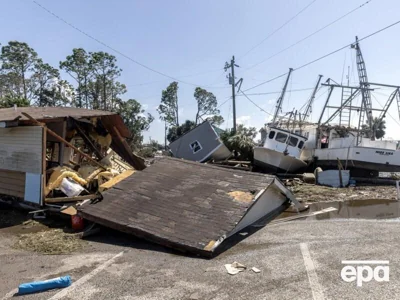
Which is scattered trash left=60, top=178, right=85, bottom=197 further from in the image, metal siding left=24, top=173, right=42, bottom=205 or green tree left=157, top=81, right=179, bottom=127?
green tree left=157, top=81, right=179, bottom=127

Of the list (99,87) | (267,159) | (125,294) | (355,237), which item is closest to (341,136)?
(267,159)

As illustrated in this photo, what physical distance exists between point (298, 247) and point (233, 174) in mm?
3688

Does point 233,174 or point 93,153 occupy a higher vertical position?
point 93,153

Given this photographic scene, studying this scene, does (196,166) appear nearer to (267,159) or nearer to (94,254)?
(94,254)

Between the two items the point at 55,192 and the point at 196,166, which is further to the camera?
the point at 196,166

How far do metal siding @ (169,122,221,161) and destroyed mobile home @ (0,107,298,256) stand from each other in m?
14.1

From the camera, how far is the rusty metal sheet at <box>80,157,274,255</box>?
23.5ft

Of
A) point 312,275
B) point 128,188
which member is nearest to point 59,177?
point 128,188

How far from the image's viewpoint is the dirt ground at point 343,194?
1456cm

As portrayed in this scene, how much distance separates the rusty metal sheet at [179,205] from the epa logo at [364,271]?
2.39m

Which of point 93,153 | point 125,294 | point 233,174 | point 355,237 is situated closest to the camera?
point 125,294

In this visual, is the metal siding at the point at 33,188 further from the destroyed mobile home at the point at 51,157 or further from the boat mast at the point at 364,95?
the boat mast at the point at 364,95

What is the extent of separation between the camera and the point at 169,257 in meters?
6.66

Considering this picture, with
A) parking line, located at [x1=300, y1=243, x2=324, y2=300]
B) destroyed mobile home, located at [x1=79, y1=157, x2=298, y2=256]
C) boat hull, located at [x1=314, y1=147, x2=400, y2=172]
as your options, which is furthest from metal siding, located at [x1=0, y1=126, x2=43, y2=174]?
boat hull, located at [x1=314, y1=147, x2=400, y2=172]
